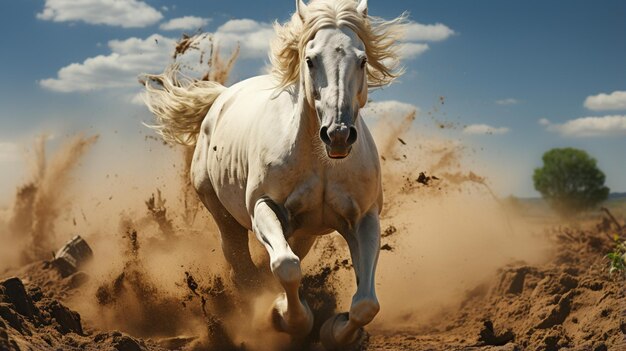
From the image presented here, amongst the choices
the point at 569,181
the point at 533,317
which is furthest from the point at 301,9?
the point at 569,181

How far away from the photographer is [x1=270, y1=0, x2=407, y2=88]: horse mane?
565cm

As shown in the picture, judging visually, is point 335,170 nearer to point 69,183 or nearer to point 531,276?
point 531,276

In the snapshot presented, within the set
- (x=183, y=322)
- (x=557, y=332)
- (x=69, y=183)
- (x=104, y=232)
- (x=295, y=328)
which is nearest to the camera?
(x=295, y=328)

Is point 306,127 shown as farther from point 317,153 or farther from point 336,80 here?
point 336,80

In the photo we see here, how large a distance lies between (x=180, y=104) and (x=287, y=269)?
11.3 feet

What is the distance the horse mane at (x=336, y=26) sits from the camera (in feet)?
18.5

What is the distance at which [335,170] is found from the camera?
19.3ft

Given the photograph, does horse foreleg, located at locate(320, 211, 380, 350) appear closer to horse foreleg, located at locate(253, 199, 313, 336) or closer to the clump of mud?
horse foreleg, located at locate(253, 199, 313, 336)

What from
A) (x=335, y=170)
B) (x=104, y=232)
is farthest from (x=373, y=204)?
(x=104, y=232)

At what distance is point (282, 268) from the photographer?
5.67m

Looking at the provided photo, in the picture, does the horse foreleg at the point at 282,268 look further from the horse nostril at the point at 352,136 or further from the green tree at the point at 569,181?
the green tree at the point at 569,181

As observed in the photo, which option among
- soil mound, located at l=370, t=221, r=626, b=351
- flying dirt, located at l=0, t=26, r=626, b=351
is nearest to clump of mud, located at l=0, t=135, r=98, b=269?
flying dirt, located at l=0, t=26, r=626, b=351

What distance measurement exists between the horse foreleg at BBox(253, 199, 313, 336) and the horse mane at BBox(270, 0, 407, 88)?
2.93 ft

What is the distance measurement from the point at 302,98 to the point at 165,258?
399cm
